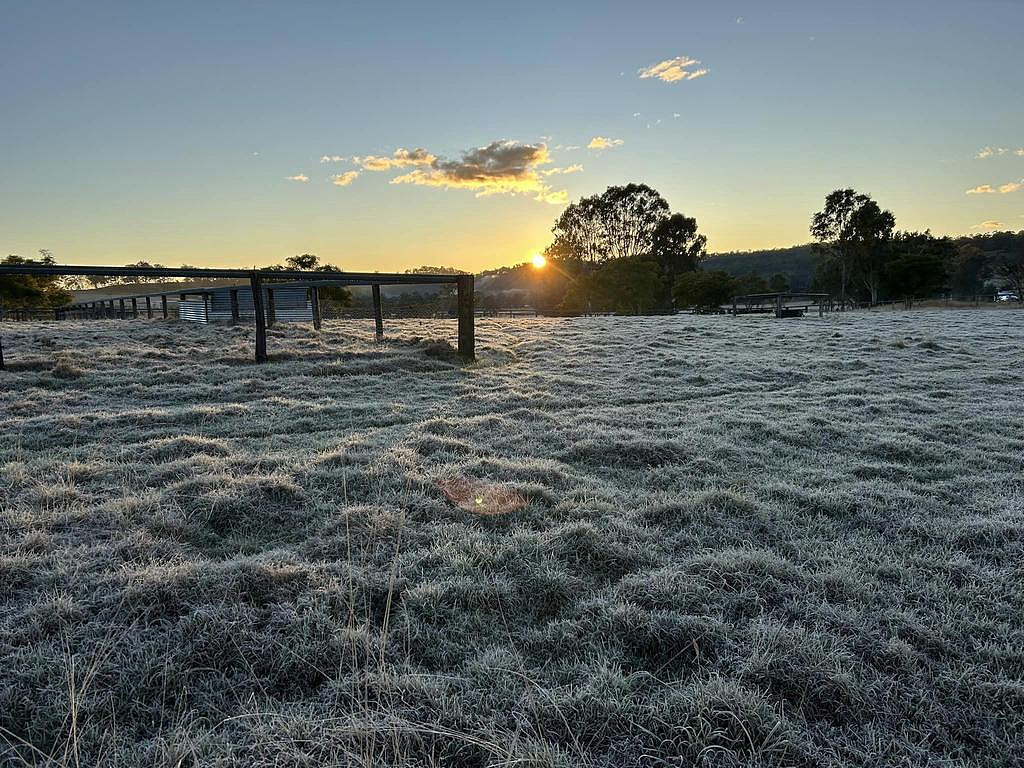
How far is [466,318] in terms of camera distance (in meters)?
12.4

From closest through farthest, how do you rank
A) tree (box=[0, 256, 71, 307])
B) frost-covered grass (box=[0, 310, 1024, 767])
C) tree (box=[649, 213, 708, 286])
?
frost-covered grass (box=[0, 310, 1024, 767])
tree (box=[0, 256, 71, 307])
tree (box=[649, 213, 708, 286])

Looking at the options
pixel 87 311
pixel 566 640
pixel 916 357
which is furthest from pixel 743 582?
pixel 87 311

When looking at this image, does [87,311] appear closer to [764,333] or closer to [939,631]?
[764,333]

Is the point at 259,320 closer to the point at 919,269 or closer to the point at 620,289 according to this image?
the point at 620,289

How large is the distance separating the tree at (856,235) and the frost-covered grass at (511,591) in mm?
55048

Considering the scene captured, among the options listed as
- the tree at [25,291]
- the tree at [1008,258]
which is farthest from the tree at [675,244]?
the tree at [25,291]

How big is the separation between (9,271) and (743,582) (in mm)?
12751

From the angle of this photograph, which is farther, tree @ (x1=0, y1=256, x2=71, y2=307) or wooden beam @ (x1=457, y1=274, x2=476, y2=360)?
tree @ (x1=0, y1=256, x2=71, y2=307)

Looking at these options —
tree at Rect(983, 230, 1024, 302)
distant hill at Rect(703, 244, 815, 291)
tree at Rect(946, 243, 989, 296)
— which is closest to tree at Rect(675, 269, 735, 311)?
tree at Rect(983, 230, 1024, 302)

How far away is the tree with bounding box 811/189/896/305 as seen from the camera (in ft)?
167

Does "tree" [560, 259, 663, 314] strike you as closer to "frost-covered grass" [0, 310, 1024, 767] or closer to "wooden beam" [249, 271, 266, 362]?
"wooden beam" [249, 271, 266, 362]

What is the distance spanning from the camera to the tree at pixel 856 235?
50.8 metres

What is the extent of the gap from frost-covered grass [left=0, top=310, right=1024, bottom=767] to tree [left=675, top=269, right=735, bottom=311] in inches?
1658

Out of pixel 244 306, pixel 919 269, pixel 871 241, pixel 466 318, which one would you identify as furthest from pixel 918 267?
pixel 244 306
